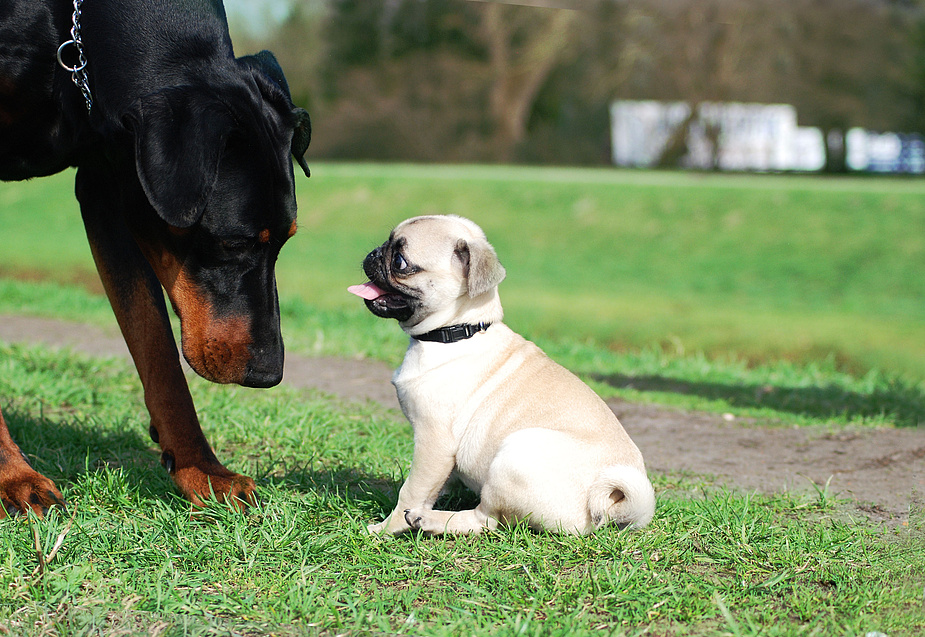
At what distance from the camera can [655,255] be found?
15.2 metres

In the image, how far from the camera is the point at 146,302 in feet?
11.3

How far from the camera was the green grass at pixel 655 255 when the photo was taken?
887 centimetres

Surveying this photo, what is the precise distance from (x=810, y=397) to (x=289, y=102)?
4179mm

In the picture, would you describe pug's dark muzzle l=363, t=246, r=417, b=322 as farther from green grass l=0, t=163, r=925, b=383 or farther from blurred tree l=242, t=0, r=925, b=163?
blurred tree l=242, t=0, r=925, b=163

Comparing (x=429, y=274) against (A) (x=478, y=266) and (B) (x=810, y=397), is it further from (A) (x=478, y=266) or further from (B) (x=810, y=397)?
(B) (x=810, y=397)

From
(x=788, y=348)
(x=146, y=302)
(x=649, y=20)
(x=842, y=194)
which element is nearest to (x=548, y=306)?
(x=788, y=348)

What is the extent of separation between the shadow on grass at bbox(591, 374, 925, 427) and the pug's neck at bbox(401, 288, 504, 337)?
305 cm

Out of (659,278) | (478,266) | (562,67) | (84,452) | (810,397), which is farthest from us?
(562,67)

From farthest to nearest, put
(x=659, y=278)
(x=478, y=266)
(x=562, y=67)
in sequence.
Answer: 1. (x=562, y=67)
2. (x=659, y=278)
3. (x=478, y=266)

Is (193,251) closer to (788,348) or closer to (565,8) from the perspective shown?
(788,348)

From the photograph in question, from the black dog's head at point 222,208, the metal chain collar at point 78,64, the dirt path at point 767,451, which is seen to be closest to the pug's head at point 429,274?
the black dog's head at point 222,208

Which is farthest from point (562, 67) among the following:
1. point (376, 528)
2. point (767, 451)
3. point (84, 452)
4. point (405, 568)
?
point (405, 568)

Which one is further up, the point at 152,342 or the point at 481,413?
the point at 152,342

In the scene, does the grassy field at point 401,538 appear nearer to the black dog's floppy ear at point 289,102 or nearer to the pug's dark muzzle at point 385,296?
the pug's dark muzzle at point 385,296
